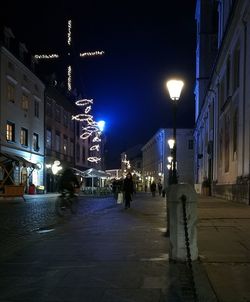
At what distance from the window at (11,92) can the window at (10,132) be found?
1795mm

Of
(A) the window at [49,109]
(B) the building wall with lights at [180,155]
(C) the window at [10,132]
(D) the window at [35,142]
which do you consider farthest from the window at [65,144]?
(B) the building wall with lights at [180,155]

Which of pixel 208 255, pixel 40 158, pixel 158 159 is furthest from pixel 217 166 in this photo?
pixel 158 159

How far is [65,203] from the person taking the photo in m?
17.2

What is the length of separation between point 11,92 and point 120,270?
32592 mm

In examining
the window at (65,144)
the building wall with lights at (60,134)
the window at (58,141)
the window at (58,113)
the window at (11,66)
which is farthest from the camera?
the window at (65,144)

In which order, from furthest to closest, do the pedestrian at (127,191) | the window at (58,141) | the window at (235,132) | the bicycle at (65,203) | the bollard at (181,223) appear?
the window at (58,141) → the window at (235,132) → the pedestrian at (127,191) → the bicycle at (65,203) → the bollard at (181,223)

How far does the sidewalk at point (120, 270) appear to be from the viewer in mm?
5430

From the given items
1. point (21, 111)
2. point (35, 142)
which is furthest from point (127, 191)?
point (35, 142)

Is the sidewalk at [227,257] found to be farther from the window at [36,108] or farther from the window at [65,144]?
the window at [65,144]

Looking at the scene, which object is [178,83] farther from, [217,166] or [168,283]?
[217,166]

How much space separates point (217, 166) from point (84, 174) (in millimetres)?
10681

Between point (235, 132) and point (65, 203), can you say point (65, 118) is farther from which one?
point (65, 203)

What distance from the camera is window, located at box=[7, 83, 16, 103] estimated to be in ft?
121

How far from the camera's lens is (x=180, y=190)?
7.40m
